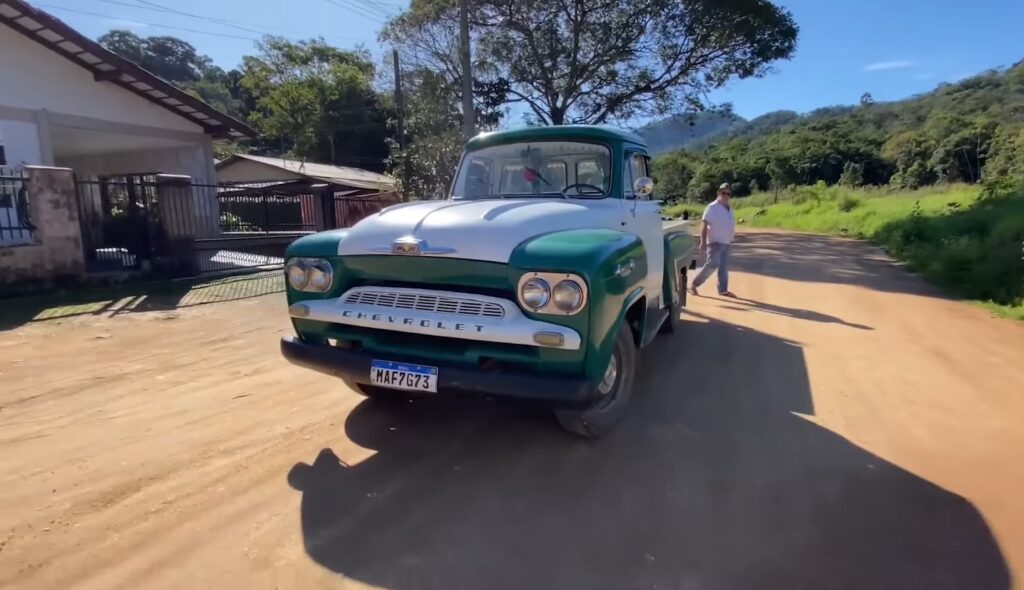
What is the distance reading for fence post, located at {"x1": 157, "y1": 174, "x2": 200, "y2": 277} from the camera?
939cm

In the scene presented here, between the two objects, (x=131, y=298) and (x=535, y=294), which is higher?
(x=535, y=294)

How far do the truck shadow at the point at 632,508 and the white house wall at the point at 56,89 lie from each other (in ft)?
39.9

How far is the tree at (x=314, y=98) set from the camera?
35.5 meters

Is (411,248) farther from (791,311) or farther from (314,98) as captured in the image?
(314,98)

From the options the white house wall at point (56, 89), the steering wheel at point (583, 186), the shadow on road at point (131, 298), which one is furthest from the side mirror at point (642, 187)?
the white house wall at point (56, 89)

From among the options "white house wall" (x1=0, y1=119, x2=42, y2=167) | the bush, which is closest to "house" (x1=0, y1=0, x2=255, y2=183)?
"white house wall" (x1=0, y1=119, x2=42, y2=167)

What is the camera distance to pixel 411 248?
3.39 meters

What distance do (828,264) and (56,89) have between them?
1646 cm

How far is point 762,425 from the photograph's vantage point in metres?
4.12

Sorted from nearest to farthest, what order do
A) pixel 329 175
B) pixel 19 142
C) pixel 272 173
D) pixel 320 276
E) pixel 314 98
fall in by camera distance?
pixel 320 276, pixel 19 142, pixel 272 173, pixel 329 175, pixel 314 98

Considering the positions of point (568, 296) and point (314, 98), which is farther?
point (314, 98)

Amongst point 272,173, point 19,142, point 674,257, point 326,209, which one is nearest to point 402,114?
point 326,209

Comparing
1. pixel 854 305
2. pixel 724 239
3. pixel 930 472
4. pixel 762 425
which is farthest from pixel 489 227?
pixel 854 305

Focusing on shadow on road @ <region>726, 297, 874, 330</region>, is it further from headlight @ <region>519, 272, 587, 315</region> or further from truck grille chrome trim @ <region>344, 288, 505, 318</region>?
truck grille chrome trim @ <region>344, 288, 505, 318</region>
